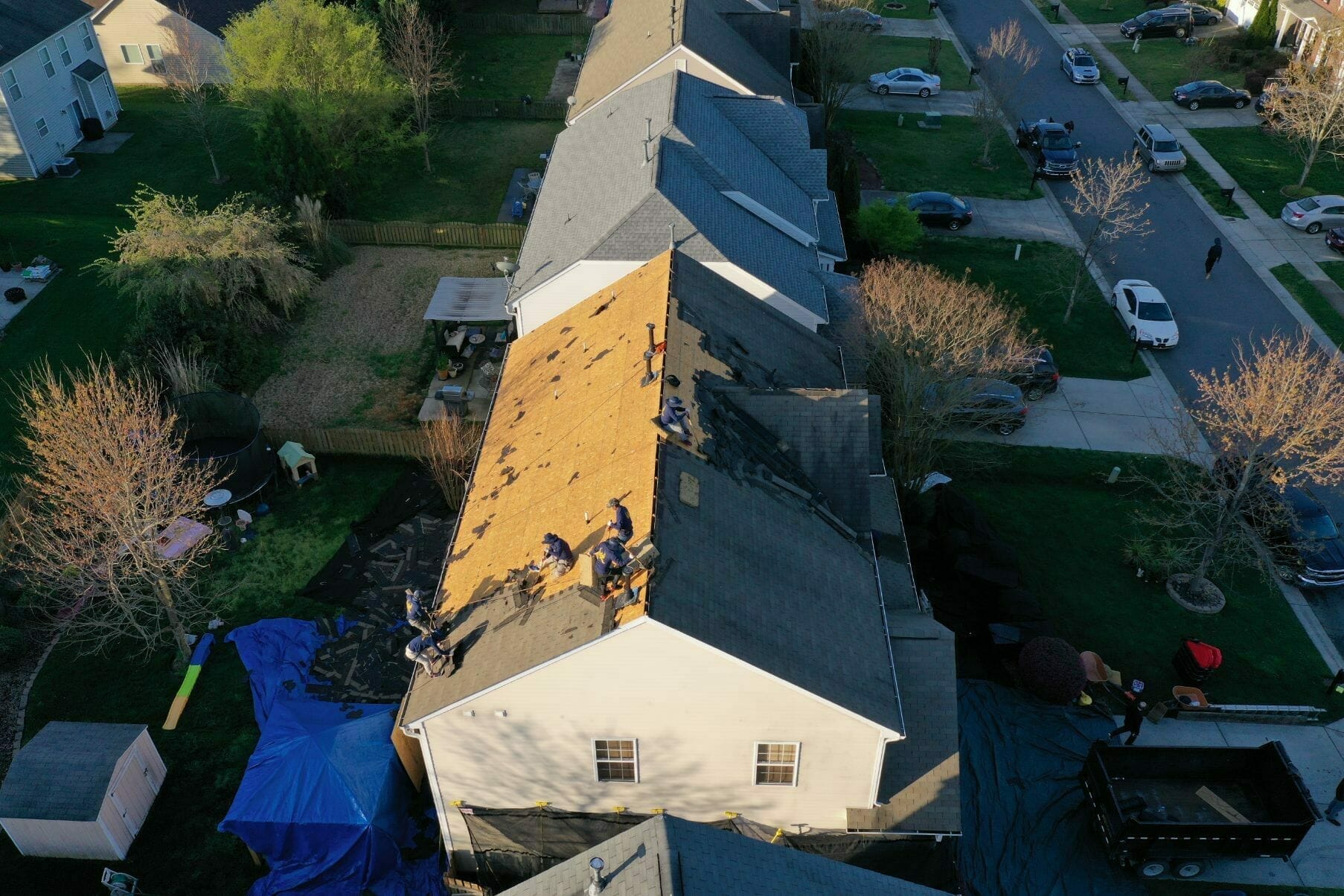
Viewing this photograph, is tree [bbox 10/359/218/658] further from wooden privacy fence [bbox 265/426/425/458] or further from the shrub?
the shrub

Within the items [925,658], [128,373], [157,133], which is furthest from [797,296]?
[157,133]

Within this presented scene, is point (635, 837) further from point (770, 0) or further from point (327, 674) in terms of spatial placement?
point (770, 0)

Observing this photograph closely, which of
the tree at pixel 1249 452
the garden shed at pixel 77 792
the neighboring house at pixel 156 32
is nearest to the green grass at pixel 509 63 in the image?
the neighboring house at pixel 156 32

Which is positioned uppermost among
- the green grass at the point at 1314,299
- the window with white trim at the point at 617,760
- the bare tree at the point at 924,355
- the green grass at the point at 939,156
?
the bare tree at the point at 924,355

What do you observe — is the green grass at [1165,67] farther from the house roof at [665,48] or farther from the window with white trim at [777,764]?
the window with white trim at [777,764]

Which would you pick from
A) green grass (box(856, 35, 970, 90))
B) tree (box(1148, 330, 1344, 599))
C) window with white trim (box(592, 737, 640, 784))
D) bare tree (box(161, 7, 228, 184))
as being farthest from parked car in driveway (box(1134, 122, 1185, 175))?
bare tree (box(161, 7, 228, 184))

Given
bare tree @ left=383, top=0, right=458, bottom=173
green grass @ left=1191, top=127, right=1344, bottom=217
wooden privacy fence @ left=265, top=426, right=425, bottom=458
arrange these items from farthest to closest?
bare tree @ left=383, top=0, right=458, bottom=173 → green grass @ left=1191, top=127, right=1344, bottom=217 → wooden privacy fence @ left=265, top=426, right=425, bottom=458

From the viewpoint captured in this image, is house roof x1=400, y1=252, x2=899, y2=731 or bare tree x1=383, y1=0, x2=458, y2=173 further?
bare tree x1=383, y1=0, x2=458, y2=173
